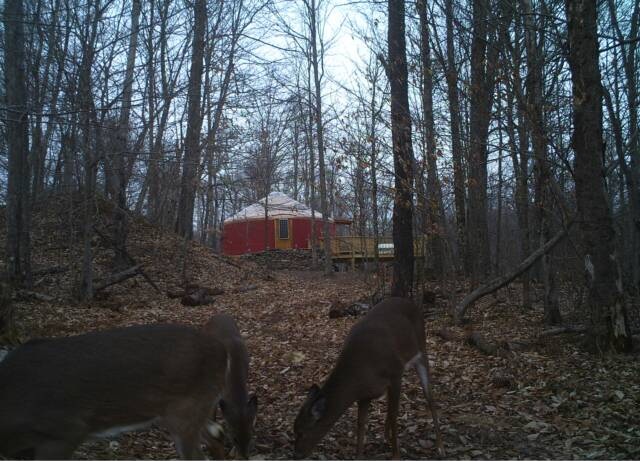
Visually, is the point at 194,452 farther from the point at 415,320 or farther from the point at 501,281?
the point at 501,281

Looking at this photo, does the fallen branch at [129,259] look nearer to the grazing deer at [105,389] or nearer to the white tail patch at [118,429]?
the grazing deer at [105,389]

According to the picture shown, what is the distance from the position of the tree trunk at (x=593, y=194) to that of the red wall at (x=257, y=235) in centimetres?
2749

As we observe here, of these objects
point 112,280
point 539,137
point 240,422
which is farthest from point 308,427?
point 112,280

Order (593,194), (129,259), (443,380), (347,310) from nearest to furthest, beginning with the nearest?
(443,380) → (593,194) → (347,310) → (129,259)

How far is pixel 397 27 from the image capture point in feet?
36.5

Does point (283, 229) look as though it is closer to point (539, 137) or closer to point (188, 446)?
point (539, 137)

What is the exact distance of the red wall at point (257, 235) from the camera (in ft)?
114

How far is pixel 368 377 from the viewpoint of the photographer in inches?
173

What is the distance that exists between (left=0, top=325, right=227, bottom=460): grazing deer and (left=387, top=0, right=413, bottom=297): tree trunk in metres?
7.09

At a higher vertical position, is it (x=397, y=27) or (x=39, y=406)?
(x=397, y=27)

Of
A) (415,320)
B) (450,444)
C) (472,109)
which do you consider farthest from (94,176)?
(450,444)

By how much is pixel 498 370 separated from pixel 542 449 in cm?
221

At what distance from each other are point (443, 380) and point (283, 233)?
94.1 feet

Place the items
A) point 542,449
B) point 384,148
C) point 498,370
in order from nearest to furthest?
point 542,449
point 498,370
point 384,148
